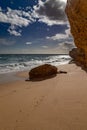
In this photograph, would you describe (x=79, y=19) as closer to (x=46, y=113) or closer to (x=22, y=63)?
(x=46, y=113)

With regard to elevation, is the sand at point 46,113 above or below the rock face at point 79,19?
below

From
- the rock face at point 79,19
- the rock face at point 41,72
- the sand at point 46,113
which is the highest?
the rock face at point 79,19

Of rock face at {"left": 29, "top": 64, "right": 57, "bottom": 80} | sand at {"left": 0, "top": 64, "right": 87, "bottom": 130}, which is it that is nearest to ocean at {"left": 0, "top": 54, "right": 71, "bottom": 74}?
rock face at {"left": 29, "top": 64, "right": 57, "bottom": 80}

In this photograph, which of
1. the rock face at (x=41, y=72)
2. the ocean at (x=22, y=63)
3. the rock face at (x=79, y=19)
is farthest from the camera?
the ocean at (x=22, y=63)

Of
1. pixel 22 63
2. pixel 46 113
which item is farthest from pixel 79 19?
pixel 22 63

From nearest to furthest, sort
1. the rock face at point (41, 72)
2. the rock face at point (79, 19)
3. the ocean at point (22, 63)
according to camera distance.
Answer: the rock face at point (79, 19) → the rock face at point (41, 72) → the ocean at point (22, 63)

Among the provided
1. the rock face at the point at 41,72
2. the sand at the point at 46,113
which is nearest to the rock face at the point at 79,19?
the sand at the point at 46,113

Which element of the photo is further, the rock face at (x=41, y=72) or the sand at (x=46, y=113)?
the rock face at (x=41, y=72)

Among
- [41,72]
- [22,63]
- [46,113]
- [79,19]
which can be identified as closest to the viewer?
[79,19]

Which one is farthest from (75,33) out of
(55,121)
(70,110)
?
(55,121)

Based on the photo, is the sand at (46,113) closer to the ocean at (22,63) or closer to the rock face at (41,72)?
the rock face at (41,72)

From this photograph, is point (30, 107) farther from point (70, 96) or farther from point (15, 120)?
point (70, 96)

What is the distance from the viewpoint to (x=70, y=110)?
16.0ft

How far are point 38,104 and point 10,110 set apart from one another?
3.19 feet
